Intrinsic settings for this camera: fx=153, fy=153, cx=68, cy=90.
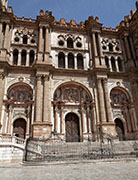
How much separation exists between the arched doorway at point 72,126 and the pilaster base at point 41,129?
3.08 meters

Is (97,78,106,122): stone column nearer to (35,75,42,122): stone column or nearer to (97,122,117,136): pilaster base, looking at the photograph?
(97,122,117,136): pilaster base

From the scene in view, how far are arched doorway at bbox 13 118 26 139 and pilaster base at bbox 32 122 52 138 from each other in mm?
2168

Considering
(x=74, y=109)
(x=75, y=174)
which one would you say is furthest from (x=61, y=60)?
(x=75, y=174)

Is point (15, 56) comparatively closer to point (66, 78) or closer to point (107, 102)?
point (66, 78)

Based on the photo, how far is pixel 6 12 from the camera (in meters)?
19.6

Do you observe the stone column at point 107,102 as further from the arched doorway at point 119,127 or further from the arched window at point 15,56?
the arched window at point 15,56

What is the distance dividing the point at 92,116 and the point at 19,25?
15.8m

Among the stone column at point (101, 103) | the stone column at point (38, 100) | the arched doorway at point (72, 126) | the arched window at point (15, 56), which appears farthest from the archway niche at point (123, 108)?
the arched window at point (15, 56)

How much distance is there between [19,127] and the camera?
16.7m

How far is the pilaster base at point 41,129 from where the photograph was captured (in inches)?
590

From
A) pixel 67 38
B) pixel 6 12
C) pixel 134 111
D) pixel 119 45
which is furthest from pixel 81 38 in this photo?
pixel 134 111

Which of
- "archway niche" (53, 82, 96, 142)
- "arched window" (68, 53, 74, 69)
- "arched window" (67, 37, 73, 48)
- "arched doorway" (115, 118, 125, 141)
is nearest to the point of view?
"archway niche" (53, 82, 96, 142)

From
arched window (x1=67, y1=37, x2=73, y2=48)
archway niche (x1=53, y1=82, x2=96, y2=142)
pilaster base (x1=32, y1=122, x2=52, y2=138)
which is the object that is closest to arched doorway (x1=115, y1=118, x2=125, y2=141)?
archway niche (x1=53, y1=82, x2=96, y2=142)

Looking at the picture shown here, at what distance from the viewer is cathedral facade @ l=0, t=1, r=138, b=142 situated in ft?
54.8
